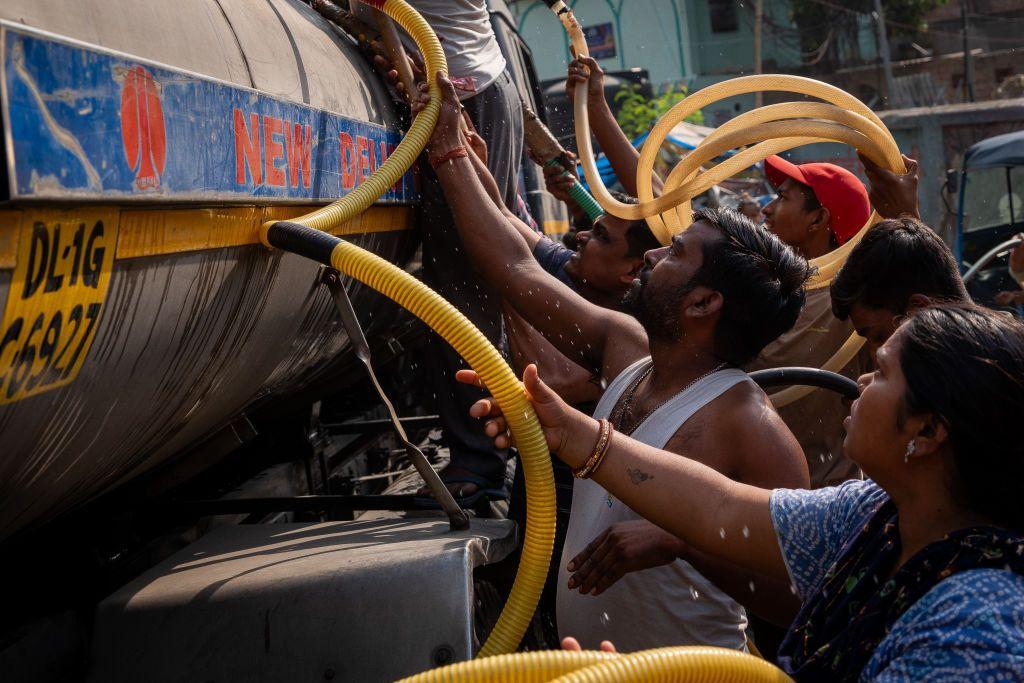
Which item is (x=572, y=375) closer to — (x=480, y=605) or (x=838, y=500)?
(x=480, y=605)

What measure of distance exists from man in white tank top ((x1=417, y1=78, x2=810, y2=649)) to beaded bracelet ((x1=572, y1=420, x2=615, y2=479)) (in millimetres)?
160

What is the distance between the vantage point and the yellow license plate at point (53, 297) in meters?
1.43

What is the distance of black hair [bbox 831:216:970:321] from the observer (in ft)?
7.50

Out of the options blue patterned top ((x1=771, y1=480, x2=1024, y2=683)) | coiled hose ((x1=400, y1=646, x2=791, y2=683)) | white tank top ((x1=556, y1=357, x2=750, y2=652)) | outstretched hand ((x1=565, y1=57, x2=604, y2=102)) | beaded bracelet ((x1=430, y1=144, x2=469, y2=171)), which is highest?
outstretched hand ((x1=565, y1=57, x2=604, y2=102))

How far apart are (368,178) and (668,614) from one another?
4.08ft

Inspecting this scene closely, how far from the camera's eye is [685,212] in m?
3.57

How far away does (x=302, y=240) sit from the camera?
2092mm

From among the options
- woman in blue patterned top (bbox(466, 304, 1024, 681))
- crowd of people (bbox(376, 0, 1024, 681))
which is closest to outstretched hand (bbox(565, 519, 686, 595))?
crowd of people (bbox(376, 0, 1024, 681))

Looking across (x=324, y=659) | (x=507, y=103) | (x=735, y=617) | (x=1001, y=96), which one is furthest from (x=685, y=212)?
(x=1001, y=96)

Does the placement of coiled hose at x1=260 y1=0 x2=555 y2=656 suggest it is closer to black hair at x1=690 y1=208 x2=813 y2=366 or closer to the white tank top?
the white tank top

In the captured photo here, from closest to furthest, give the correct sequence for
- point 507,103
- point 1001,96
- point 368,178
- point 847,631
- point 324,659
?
point 847,631 < point 324,659 < point 368,178 < point 507,103 < point 1001,96

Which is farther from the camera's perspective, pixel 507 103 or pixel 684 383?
pixel 507 103

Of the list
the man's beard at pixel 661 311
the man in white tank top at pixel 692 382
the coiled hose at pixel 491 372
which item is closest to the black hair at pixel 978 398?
the man in white tank top at pixel 692 382

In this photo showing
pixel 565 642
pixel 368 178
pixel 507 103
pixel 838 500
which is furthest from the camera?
pixel 507 103
